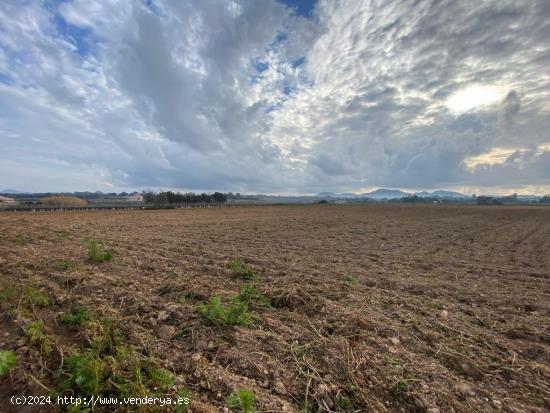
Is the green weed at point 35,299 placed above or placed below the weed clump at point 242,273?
above

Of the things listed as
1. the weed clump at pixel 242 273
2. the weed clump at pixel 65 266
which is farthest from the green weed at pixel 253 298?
the weed clump at pixel 65 266

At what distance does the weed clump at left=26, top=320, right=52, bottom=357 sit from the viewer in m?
3.39

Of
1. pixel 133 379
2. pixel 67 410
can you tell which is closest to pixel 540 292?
pixel 133 379

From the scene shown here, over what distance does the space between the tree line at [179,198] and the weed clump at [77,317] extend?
96.9m

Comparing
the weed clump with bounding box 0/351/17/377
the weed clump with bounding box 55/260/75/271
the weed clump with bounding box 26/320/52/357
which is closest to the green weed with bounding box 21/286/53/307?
the weed clump with bounding box 26/320/52/357

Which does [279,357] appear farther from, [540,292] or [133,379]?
[540,292]

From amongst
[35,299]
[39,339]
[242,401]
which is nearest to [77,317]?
[39,339]

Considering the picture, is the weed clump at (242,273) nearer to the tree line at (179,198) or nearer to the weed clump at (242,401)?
the weed clump at (242,401)

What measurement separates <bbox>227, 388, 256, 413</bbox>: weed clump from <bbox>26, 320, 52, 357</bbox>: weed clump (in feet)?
8.00

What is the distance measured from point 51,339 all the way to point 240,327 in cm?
255

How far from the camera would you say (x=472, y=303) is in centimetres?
606

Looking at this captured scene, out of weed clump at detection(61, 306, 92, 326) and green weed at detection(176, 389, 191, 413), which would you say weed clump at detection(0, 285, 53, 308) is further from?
green weed at detection(176, 389, 191, 413)

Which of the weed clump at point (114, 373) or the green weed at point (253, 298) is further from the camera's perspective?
the green weed at point (253, 298)

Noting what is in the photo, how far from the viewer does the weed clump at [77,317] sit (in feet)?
13.9
